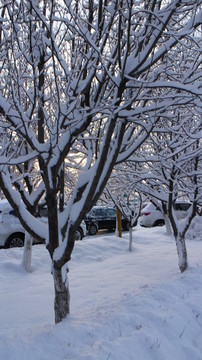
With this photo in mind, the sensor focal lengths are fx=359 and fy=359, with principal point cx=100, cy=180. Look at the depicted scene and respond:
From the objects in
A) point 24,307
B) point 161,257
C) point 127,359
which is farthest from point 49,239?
point 161,257

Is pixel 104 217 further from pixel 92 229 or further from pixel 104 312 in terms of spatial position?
pixel 104 312

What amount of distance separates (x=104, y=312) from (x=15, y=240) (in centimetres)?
801

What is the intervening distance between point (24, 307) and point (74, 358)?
10.5 feet

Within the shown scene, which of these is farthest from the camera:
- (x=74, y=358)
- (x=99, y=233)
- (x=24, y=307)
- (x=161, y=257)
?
(x=99, y=233)

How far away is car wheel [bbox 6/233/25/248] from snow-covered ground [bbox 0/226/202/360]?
194 cm

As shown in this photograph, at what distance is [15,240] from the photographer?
11.7 meters

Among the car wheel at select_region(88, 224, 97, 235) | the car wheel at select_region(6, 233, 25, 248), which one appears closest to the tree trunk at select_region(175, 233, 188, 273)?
the car wheel at select_region(6, 233, 25, 248)

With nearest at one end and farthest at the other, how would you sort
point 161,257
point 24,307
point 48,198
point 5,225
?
point 48,198
point 24,307
point 161,257
point 5,225

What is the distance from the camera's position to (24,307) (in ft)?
19.0

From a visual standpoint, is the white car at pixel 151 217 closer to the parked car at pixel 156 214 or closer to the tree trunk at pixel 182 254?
the parked car at pixel 156 214

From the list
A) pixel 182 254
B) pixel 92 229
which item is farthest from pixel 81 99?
pixel 92 229

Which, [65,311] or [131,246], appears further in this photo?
[131,246]

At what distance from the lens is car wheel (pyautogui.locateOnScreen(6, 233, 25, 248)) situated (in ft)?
38.2

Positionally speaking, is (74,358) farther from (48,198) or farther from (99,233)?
(99,233)
